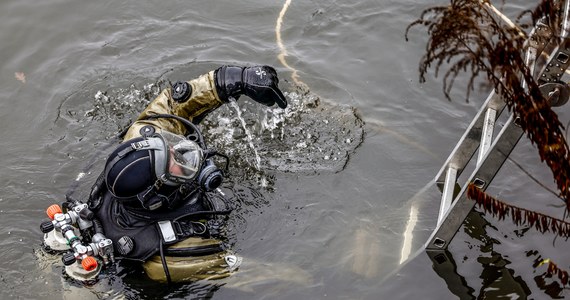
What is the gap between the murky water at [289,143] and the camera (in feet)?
16.4

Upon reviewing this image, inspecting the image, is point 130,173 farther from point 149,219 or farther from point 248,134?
point 248,134

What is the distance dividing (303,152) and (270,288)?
57.6 inches

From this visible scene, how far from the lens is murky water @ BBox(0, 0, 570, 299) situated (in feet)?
16.4

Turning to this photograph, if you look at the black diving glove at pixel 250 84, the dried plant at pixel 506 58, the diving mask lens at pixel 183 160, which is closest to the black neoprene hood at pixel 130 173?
the diving mask lens at pixel 183 160

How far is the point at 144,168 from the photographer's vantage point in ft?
13.3

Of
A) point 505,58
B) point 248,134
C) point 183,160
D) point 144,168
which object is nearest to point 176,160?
point 183,160

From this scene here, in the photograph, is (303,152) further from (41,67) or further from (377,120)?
(41,67)

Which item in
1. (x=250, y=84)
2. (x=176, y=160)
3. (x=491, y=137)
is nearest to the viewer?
(x=176, y=160)

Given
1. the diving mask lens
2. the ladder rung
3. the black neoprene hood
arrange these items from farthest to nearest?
the ladder rung
the diving mask lens
the black neoprene hood

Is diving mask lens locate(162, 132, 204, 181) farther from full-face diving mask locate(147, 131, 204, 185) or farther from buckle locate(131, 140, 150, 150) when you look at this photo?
buckle locate(131, 140, 150, 150)

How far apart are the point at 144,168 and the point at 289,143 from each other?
219 centimetres

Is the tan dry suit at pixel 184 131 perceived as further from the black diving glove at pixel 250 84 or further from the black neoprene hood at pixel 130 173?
the black neoprene hood at pixel 130 173

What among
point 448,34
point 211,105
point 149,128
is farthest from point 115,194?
point 448,34

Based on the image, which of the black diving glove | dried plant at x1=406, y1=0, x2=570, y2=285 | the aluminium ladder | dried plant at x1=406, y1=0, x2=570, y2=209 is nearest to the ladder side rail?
the aluminium ladder
